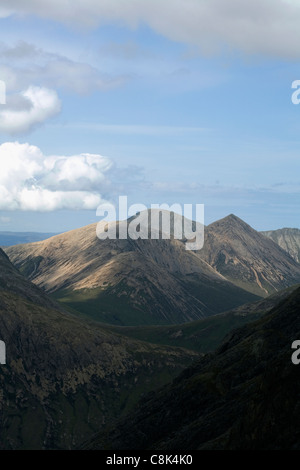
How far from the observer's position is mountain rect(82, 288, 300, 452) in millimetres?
120562

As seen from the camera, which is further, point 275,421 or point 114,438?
point 114,438

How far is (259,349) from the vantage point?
192 metres

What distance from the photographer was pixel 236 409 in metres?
153

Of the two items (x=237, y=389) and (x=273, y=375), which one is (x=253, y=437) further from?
(x=237, y=389)

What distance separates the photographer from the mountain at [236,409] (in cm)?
12056

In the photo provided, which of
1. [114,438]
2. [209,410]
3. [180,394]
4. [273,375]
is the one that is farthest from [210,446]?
[114,438]
